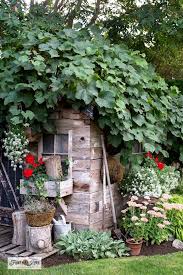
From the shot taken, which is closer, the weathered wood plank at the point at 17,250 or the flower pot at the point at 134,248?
the weathered wood plank at the point at 17,250

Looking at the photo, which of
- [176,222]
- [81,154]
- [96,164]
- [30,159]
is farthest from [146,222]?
[30,159]

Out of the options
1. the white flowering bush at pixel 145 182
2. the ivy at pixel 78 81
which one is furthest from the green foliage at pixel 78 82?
the white flowering bush at pixel 145 182

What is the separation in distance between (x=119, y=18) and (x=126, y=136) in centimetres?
545

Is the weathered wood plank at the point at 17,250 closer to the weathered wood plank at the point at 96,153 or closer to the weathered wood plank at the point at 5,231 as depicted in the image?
the weathered wood plank at the point at 5,231

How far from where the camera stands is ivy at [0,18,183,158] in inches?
185

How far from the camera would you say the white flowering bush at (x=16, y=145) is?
4902mm

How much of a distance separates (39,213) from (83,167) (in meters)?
0.88

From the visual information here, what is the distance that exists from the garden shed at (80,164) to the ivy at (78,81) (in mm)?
221

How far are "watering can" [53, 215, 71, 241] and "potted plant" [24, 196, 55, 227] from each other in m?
0.26

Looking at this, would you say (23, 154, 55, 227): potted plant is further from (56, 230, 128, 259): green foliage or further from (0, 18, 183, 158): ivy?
(0, 18, 183, 158): ivy

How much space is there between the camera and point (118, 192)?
19.3 ft

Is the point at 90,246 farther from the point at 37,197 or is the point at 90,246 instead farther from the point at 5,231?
the point at 5,231

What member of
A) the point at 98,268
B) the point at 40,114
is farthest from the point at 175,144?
the point at 98,268

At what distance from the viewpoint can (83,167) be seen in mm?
5070
